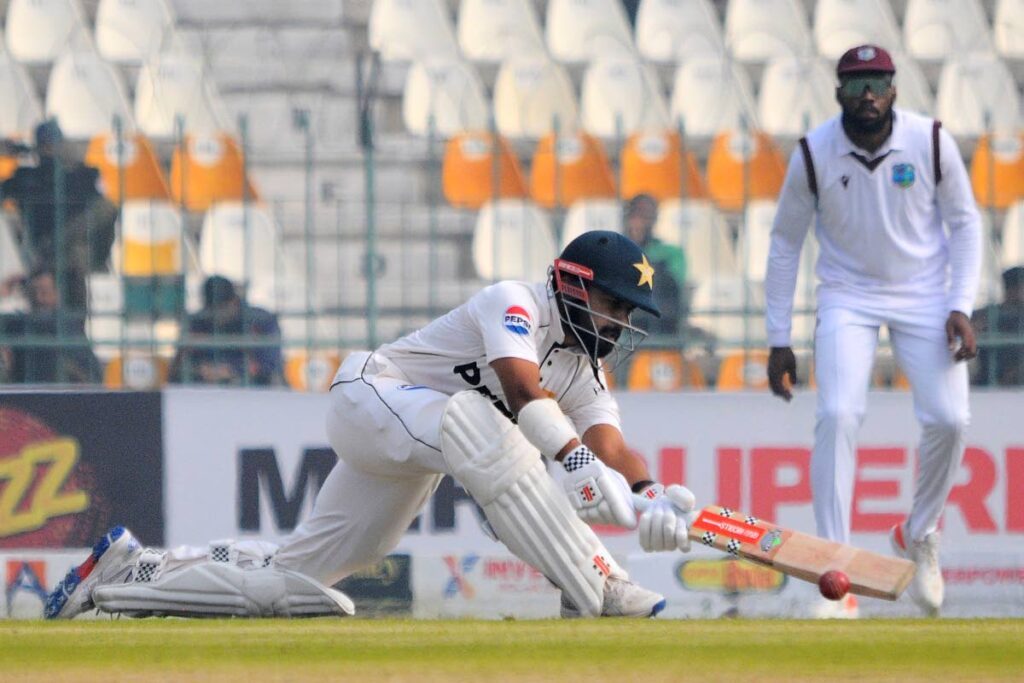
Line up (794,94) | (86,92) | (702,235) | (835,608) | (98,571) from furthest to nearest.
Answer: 1. (794,94)
2. (86,92)
3. (702,235)
4. (835,608)
5. (98,571)

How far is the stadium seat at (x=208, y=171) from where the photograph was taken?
28.3ft

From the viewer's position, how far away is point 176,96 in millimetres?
10539

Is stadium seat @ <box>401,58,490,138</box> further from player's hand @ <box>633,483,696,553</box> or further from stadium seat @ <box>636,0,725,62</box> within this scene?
player's hand @ <box>633,483,696,553</box>

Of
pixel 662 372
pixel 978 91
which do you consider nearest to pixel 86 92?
pixel 662 372

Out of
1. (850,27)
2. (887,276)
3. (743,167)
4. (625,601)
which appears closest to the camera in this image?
(625,601)

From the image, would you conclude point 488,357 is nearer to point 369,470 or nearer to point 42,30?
point 369,470

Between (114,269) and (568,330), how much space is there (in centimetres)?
363

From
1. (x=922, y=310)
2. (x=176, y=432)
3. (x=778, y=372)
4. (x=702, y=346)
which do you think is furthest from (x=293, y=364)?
(x=922, y=310)

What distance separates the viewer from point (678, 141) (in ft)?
31.4

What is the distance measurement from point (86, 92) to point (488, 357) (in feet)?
21.0

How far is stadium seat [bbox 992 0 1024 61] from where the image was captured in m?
11.3

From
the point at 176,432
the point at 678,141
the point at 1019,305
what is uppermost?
the point at 678,141

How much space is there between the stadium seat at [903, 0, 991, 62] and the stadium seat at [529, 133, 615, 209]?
3066 mm

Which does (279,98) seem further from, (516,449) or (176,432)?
(516,449)
